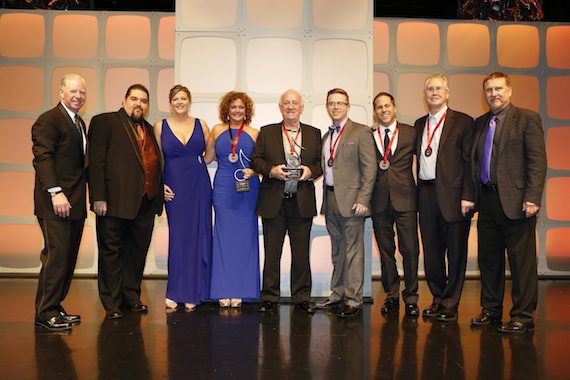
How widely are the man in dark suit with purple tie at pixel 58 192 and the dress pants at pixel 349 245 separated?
181 centimetres

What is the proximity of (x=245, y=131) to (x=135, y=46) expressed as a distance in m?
2.32

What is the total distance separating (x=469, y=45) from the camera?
6492mm

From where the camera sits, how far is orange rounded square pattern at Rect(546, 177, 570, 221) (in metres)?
6.53

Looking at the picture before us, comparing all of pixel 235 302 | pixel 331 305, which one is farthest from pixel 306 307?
pixel 235 302

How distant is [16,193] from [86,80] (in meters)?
1.40

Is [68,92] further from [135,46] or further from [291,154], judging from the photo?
[135,46]

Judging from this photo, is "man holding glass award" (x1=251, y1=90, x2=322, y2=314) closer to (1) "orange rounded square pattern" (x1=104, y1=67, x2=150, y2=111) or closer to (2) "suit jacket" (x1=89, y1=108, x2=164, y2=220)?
(2) "suit jacket" (x1=89, y1=108, x2=164, y2=220)

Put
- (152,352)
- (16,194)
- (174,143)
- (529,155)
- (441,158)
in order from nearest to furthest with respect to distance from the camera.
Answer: (152,352), (529,155), (441,158), (174,143), (16,194)

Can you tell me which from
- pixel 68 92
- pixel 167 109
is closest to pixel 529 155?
pixel 68 92

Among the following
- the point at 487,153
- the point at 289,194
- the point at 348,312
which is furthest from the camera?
the point at 289,194

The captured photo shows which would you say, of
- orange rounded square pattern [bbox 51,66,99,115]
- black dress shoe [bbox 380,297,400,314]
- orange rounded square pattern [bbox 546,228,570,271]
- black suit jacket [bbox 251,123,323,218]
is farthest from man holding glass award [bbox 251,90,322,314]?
orange rounded square pattern [bbox 546,228,570,271]

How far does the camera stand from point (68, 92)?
4082 millimetres

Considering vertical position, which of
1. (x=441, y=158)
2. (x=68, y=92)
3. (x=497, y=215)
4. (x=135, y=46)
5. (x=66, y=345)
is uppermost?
(x=135, y=46)

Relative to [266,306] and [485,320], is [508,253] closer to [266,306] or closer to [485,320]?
[485,320]
